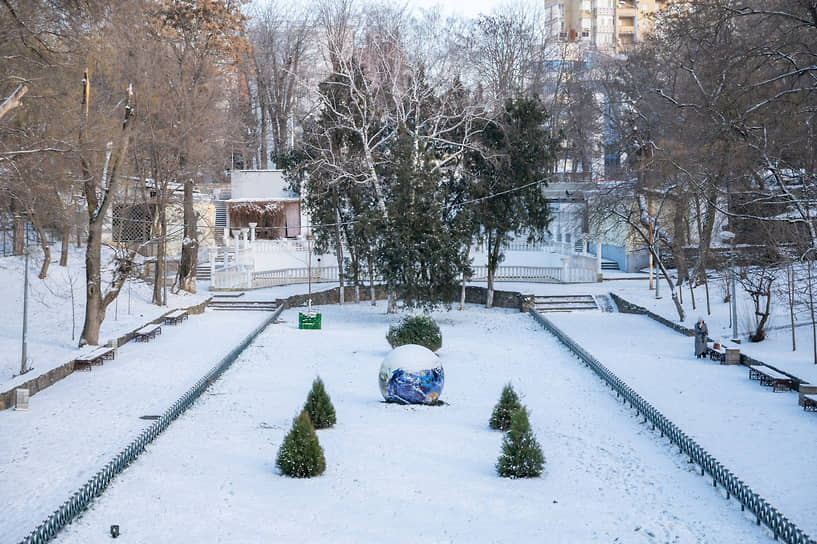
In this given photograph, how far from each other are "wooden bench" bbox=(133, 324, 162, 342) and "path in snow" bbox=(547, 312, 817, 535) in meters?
11.9

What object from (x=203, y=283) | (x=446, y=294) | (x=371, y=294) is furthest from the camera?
(x=203, y=283)

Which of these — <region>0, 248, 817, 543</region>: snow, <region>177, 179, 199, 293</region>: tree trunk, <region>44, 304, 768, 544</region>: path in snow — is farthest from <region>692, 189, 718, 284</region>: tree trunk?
<region>177, 179, 199, 293</region>: tree trunk

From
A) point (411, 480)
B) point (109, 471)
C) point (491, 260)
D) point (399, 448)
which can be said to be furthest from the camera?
point (491, 260)

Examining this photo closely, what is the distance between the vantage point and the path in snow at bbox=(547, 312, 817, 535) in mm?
10844

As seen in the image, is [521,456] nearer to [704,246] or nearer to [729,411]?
[729,411]

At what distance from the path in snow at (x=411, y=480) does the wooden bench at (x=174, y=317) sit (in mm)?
9802

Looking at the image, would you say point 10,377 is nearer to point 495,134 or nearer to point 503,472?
point 503,472

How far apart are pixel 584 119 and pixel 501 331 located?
29736mm

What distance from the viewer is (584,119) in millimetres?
54250

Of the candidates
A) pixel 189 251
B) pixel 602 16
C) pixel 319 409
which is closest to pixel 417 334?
pixel 319 409

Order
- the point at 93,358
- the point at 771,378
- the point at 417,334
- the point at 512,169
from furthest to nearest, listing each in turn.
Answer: the point at 512,169
the point at 417,334
the point at 93,358
the point at 771,378

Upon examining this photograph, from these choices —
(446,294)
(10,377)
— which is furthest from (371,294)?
(10,377)

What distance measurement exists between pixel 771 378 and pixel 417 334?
28.6 ft

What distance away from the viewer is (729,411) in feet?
48.8
